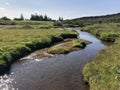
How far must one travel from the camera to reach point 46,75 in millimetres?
33906

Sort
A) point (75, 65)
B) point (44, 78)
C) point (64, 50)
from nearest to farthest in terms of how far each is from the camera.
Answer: point (44, 78) < point (75, 65) < point (64, 50)

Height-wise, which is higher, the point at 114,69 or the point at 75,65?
the point at 114,69

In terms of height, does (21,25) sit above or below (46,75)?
below

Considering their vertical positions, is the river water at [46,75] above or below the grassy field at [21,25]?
above

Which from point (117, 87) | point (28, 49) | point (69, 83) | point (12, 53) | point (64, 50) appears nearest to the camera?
point (117, 87)

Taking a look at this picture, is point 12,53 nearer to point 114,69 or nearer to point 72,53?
point 72,53

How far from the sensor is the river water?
2894 cm

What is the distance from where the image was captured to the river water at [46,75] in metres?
28.9

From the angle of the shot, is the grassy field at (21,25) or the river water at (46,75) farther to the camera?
the grassy field at (21,25)

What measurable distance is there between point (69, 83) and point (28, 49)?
22999 millimetres

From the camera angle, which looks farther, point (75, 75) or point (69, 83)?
point (75, 75)

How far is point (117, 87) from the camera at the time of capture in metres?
21.9

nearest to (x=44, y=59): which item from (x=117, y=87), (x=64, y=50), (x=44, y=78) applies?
(x=64, y=50)

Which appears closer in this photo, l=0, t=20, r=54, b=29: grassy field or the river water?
the river water
